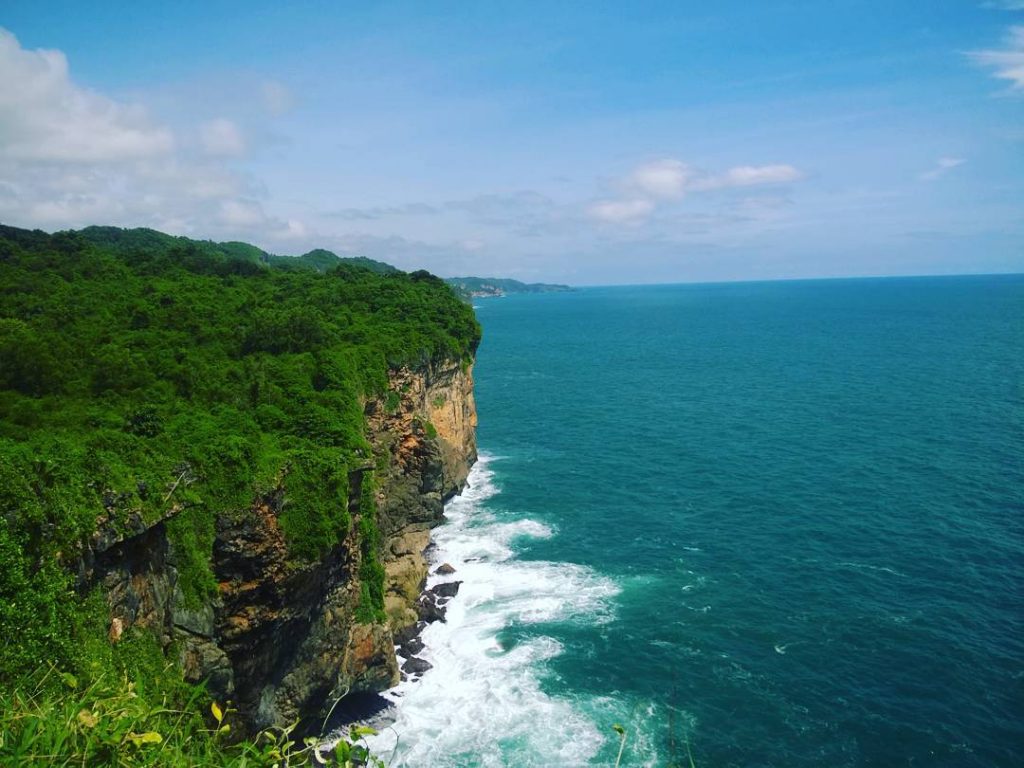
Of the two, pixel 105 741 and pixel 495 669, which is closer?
pixel 105 741

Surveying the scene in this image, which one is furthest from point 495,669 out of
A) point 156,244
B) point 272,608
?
point 156,244

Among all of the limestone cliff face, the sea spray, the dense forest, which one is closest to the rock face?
the limestone cliff face

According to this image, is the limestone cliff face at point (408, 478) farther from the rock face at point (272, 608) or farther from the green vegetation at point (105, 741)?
the green vegetation at point (105, 741)

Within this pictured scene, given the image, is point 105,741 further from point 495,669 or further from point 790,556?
point 790,556

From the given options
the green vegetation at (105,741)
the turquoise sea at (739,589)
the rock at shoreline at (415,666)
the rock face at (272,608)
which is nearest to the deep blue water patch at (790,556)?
the turquoise sea at (739,589)

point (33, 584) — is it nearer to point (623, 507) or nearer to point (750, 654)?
point (750, 654)

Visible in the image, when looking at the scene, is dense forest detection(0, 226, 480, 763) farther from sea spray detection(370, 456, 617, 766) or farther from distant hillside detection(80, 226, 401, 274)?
distant hillside detection(80, 226, 401, 274)
